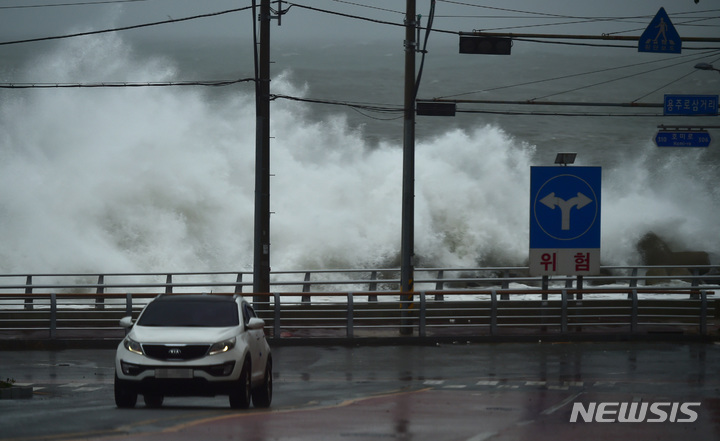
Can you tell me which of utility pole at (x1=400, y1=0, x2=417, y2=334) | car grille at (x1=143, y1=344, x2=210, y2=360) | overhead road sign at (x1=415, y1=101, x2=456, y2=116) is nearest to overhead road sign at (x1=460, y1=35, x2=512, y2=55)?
utility pole at (x1=400, y1=0, x2=417, y2=334)

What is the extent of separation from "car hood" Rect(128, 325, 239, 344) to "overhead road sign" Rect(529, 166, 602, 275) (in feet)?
50.8

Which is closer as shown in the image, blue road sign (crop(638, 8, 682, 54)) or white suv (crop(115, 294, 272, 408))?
white suv (crop(115, 294, 272, 408))

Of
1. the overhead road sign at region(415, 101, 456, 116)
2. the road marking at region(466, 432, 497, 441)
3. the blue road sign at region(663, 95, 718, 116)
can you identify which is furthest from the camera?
the blue road sign at region(663, 95, 718, 116)

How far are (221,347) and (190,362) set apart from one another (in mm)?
443

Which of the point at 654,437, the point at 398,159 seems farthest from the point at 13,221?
the point at 654,437

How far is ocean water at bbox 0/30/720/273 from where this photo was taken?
60562 millimetres

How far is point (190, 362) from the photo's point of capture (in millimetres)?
→ 15703

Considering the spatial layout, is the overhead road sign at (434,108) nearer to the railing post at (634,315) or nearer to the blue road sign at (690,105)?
the blue road sign at (690,105)

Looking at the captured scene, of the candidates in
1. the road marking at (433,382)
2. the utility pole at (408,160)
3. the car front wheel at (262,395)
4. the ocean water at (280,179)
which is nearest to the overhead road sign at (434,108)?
the utility pole at (408,160)

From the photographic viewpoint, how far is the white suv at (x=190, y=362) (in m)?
15.7

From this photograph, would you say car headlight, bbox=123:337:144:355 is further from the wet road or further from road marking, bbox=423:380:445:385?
road marking, bbox=423:380:445:385

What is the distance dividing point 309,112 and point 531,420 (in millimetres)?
83477

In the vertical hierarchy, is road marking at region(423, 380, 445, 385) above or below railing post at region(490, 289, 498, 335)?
below

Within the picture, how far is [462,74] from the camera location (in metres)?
118
